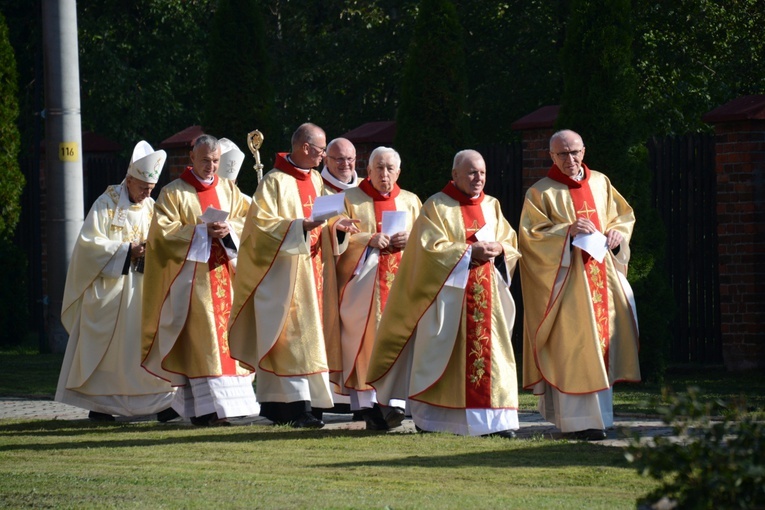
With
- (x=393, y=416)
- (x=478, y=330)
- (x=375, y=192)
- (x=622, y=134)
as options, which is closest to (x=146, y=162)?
(x=375, y=192)

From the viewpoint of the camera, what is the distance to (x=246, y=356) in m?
9.98

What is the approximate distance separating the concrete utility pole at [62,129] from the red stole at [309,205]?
5106 millimetres

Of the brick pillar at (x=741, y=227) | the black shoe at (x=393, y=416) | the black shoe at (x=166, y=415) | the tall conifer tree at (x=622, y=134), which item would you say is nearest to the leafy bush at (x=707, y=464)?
the black shoe at (x=393, y=416)

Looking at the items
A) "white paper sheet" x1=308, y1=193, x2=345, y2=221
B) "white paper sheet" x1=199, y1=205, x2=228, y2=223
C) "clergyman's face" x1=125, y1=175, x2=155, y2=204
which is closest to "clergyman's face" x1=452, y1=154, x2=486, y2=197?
"white paper sheet" x1=308, y1=193, x2=345, y2=221

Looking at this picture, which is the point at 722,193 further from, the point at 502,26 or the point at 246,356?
the point at 502,26

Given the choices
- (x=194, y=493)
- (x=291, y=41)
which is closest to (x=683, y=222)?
(x=194, y=493)

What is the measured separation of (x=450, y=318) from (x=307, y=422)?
3.98 feet

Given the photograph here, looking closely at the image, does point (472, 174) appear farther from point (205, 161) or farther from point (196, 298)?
point (196, 298)

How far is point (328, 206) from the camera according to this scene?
9.38 m

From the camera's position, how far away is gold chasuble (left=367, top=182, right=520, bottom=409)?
928cm

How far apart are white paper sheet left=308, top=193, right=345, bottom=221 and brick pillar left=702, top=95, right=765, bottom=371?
4.49 meters

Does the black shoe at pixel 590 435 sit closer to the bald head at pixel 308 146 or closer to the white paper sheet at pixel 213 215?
the bald head at pixel 308 146

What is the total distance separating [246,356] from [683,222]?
194 inches

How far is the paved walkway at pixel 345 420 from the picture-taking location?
930 centimetres
